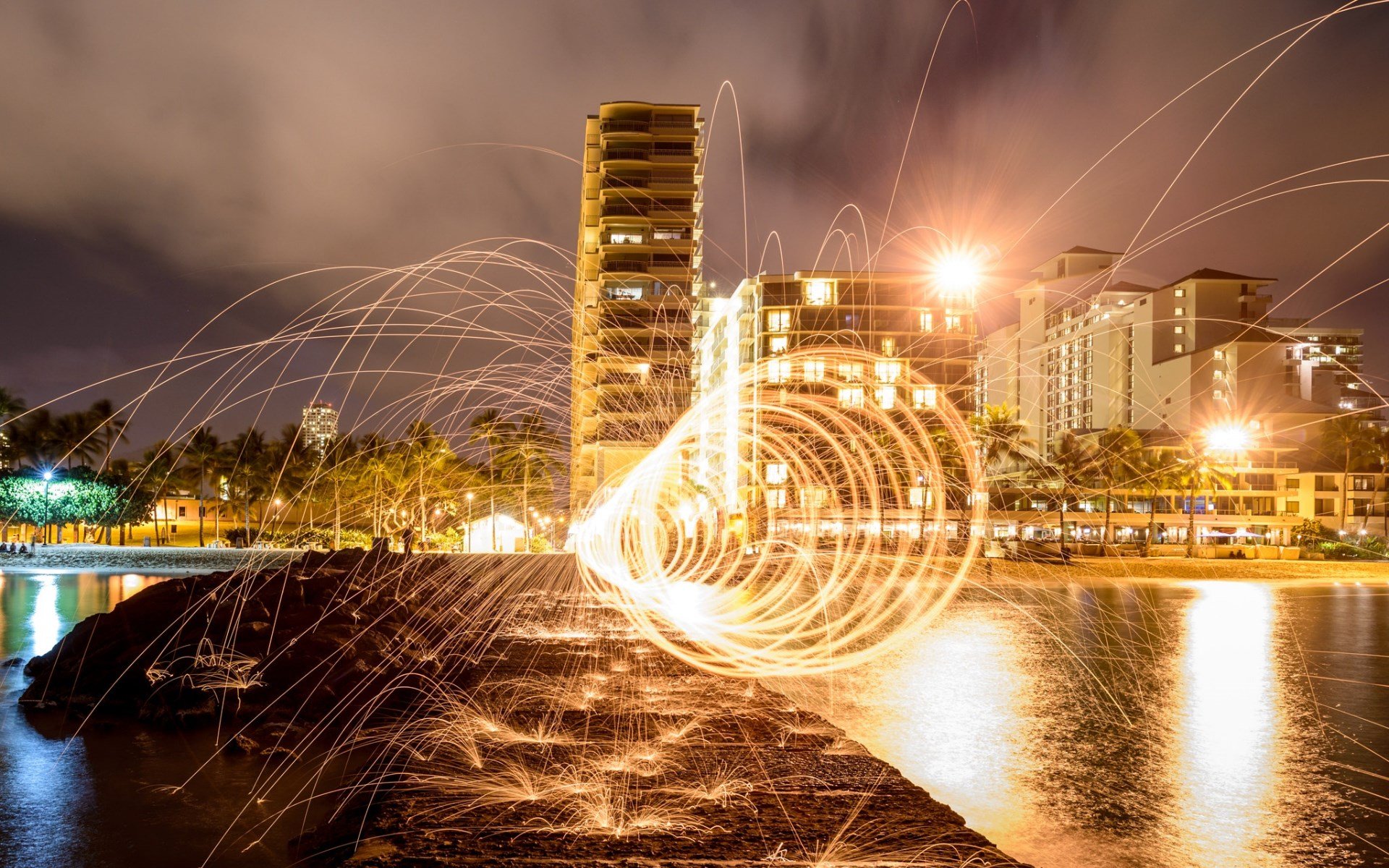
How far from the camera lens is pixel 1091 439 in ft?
301

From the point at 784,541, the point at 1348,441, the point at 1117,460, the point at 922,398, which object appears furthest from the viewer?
the point at 922,398

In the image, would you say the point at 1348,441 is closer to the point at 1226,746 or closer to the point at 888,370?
the point at 888,370

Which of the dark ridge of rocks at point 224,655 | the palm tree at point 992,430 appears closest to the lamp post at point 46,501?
the dark ridge of rocks at point 224,655

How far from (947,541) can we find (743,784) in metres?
59.1

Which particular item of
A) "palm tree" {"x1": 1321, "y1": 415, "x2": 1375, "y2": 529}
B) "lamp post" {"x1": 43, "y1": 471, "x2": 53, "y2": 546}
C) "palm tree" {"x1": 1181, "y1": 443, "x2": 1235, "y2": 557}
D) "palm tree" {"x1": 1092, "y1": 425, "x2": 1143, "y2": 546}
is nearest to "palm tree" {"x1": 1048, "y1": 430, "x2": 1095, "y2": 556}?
"palm tree" {"x1": 1092, "y1": 425, "x2": 1143, "y2": 546}

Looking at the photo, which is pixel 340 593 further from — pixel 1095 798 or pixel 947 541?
pixel 947 541

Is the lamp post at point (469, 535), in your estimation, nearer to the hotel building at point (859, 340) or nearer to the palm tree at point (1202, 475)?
the hotel building at point (859, 340)

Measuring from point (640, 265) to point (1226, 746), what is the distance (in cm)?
6309

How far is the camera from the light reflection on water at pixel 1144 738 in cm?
644

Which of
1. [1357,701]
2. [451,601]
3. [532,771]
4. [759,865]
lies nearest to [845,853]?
[759,865]

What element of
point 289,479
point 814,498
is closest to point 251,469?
point 289,479

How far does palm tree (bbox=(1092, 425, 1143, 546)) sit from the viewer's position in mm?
67438

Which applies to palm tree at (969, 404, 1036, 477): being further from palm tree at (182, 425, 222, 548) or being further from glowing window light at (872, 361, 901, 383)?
palm tree at (182, 425, 222, 548)

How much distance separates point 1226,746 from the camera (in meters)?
9.06
